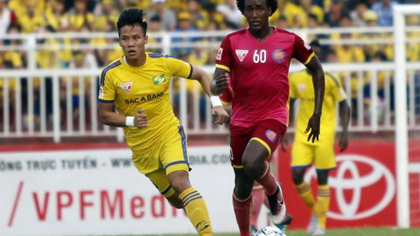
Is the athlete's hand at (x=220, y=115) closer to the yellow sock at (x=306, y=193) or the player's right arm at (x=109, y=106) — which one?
the player's right arm at (x=109, y=106)

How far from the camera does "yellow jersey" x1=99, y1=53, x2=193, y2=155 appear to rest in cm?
1077

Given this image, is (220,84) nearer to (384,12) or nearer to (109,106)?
(109,106)

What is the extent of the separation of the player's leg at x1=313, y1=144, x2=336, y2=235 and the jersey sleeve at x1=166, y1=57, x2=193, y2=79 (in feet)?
12.7

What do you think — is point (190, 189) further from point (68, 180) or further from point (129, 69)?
point (68, 180)

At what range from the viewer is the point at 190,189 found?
10.4m

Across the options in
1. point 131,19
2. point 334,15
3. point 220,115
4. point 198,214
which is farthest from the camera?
point 334,15

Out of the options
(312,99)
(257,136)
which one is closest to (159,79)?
(257,136)

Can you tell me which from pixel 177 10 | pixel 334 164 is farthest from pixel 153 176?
pixel 177 10

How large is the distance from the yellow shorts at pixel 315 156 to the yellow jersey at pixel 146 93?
12.3 ft

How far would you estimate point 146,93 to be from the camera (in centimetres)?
1082

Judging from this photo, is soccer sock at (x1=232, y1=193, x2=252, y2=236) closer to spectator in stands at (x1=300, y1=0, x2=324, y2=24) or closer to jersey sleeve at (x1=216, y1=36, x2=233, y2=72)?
jersey sleeve at (x1=216, y1=36, x2=233, y2=72)

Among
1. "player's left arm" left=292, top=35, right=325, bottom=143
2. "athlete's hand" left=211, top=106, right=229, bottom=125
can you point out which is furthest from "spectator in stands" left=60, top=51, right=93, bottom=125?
"athlete's hand" left=211, top=106, right=229, bottom=125

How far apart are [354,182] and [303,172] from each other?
179 centimetres

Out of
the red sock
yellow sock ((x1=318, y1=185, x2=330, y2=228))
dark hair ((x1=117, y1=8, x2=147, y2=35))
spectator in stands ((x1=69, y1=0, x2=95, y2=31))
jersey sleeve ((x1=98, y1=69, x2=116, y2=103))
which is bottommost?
yellow sock ((x1=318, y1=185, x2=330, y2=228))
